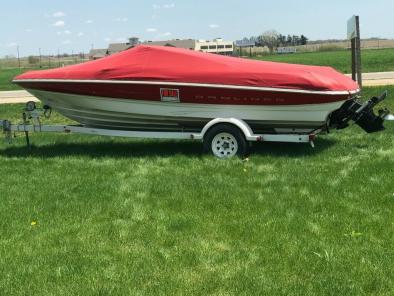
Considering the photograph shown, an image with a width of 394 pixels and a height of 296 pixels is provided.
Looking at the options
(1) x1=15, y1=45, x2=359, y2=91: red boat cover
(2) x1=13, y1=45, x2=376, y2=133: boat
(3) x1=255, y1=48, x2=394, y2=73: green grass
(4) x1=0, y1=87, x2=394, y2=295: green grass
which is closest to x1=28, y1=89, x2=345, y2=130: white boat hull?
(2) x1=13, y1=45, x2=376, y2=133: boat

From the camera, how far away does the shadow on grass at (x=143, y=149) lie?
27.1ft

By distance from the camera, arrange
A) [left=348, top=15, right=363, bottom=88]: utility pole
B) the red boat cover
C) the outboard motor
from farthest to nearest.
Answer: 1. [left=348, top=15, right=363, bottom=88]: utility pole
2. the outboard motor
3. the red boat cover

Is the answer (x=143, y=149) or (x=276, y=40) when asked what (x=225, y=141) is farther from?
(x=276, y=40)

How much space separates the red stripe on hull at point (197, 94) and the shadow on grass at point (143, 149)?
0.89 metres

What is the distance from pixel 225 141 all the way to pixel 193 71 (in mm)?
1123

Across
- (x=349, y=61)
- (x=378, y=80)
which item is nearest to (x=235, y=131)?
(x=378, y=80)

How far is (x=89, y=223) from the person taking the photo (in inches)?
198

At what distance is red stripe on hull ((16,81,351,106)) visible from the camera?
7410 mm

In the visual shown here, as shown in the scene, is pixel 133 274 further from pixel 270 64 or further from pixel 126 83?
pixel 270 64

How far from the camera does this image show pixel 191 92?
25.2 ft

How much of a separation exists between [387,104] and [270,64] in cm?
571

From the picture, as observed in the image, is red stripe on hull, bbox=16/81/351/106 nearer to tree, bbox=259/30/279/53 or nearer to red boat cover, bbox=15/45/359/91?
red boat cover, bbox=15/45/359/91

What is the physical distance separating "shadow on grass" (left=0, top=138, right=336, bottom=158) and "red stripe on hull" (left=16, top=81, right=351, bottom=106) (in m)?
0.89

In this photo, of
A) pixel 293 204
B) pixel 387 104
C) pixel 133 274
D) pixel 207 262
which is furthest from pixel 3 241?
pixel 387 104
